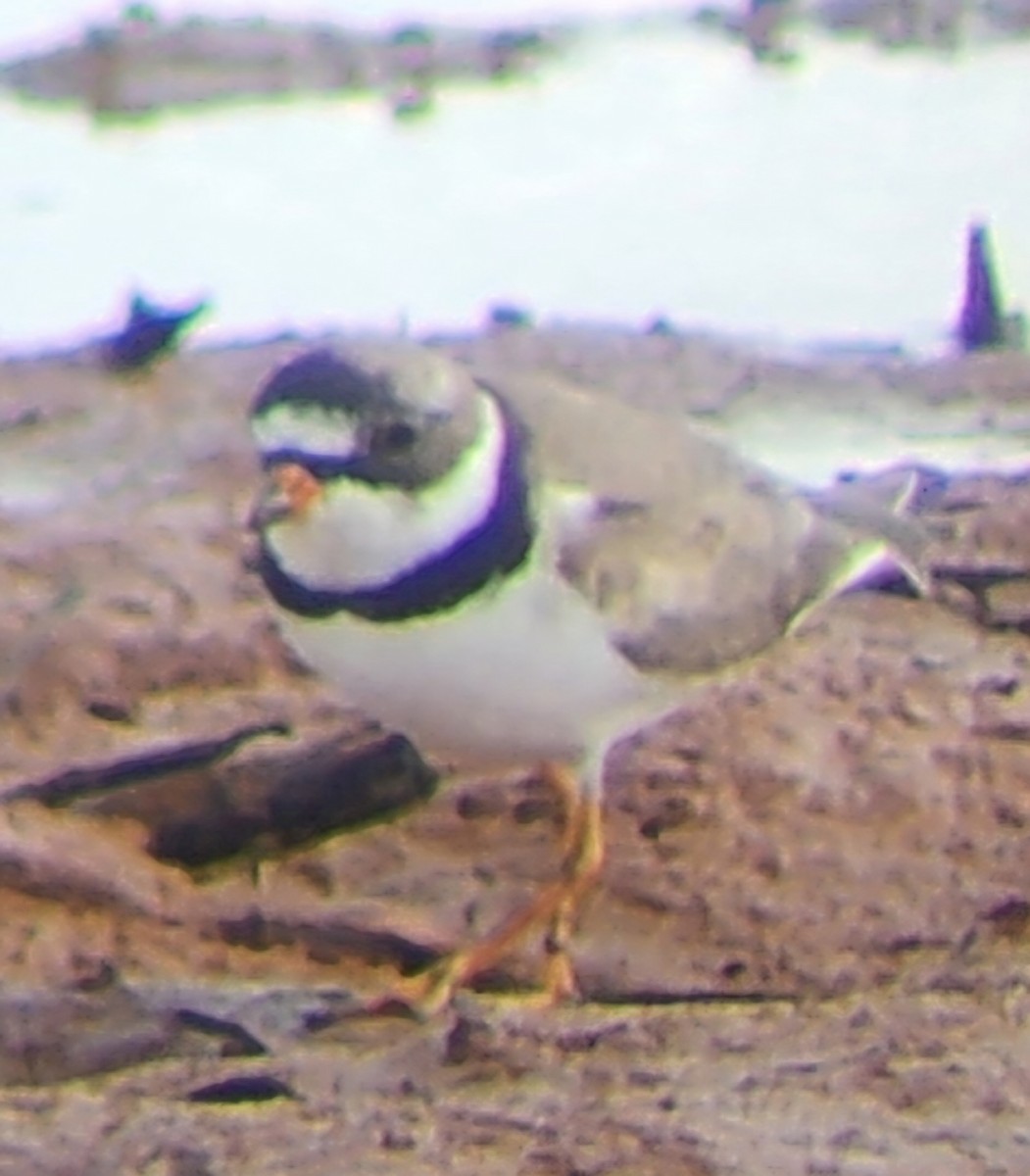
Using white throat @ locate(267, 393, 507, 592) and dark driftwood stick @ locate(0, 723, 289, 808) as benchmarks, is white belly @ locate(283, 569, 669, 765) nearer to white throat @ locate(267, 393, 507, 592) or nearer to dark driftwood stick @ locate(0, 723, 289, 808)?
white throat @ locate(267, 393, 507, 592)

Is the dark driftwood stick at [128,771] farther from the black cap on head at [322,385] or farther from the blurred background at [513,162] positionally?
the blurred background at [513,162]

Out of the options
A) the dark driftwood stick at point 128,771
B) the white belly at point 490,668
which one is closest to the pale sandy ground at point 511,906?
the dark driftwood stick at point 128,771

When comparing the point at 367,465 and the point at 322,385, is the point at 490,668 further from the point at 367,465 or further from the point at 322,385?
the point at 322,385

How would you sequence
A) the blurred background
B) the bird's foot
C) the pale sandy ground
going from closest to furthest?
the pale sandy ground → the bird's foot → the blurred background

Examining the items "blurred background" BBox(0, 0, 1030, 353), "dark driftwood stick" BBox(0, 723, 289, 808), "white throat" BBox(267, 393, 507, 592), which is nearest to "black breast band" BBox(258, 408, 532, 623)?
"white throat" BBox(267, 393, 507, 592)

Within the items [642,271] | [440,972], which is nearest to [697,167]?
[642,271]

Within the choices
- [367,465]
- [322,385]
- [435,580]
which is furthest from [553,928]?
[322,385]
